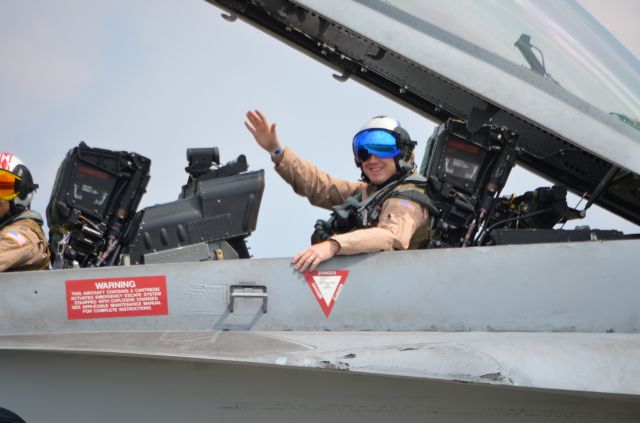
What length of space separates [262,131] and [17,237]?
138 cm

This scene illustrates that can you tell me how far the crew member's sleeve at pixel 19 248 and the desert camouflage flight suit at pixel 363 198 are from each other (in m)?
1.34

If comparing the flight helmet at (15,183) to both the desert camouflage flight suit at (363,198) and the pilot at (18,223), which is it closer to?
the pilot at (18,223)

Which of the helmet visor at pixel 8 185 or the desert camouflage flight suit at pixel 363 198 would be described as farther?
the helmet visor at pixel 8 185

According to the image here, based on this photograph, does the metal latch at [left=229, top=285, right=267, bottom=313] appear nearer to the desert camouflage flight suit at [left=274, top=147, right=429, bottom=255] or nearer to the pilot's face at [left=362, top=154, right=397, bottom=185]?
the desert camouflage flight suit at [left=274, top=147, right=429, bottom=255]

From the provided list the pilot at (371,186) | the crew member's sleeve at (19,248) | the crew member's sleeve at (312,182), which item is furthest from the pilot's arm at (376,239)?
the crew member's sleeve at (19,248)

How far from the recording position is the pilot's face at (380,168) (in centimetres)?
429

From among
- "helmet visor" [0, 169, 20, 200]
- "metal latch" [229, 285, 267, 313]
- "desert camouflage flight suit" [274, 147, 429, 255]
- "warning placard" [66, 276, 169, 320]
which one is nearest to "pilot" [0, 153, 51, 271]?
"helmet visor" [0, 169, 20, 200]

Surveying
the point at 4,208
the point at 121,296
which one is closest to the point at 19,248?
the point at 4,208

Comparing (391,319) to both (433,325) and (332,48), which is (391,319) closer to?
(433,325)

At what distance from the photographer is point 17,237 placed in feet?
13.7

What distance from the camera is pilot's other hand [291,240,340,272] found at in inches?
142

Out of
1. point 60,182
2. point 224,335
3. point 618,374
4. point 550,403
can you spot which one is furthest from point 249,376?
point 60,182

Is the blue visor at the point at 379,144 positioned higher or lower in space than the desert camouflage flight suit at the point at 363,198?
higher

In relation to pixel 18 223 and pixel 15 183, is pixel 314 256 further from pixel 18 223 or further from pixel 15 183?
pixel 15 183
